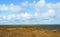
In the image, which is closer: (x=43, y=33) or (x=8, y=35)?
(x=8, y=35)

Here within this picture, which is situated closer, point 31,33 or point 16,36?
point 16,36

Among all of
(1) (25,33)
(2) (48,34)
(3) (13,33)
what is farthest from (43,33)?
(3) (13,33)

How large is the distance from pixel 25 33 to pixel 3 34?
1605mm

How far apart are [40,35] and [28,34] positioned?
2.79 ft

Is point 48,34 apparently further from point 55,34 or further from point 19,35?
point 19,35

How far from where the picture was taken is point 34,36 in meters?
12.3

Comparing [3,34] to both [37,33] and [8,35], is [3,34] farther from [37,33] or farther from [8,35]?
[37,33]

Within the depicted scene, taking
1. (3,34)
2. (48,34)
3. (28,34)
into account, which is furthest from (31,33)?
(3,34)

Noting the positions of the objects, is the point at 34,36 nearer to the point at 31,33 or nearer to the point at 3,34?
the point at 31,33

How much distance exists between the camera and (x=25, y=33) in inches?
506

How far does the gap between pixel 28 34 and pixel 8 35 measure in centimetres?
147

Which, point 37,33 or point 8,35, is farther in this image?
point 37,33

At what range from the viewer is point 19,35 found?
12.4 meters

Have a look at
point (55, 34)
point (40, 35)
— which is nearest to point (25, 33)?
point (40, 35)
